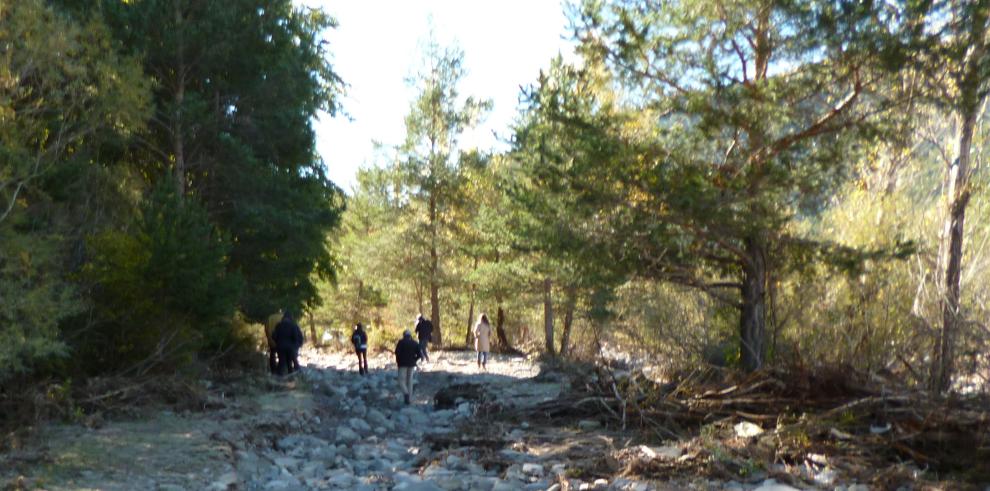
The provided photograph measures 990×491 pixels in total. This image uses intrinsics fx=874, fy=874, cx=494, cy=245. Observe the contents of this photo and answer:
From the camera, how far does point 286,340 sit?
814 inches

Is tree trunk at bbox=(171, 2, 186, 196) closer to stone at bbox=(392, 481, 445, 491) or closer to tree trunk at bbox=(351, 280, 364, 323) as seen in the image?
stone at bbox=(392, 481, 445, 491)

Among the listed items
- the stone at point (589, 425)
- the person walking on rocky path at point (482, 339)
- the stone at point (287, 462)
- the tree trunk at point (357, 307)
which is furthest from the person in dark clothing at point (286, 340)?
the tree trunk at point (357, 307)

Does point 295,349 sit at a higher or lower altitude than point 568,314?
lower

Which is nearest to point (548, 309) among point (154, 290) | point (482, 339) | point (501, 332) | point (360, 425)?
point (501, 332)

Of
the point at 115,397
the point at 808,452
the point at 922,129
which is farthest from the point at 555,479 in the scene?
the point at 922,129

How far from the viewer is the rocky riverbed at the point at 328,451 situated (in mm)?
10125

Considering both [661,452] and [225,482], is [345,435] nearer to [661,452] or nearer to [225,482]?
[225,482]

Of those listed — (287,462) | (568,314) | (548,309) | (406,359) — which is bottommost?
(287,462)

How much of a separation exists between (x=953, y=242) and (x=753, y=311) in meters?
5.21

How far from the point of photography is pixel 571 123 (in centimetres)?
1436

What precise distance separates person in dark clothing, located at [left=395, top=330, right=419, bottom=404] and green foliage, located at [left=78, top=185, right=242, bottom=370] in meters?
4.31

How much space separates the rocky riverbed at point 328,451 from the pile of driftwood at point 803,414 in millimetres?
730

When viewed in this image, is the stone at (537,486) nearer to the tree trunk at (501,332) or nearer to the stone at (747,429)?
the stone at (747,429)

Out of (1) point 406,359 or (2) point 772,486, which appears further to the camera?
(1) point 406,359
